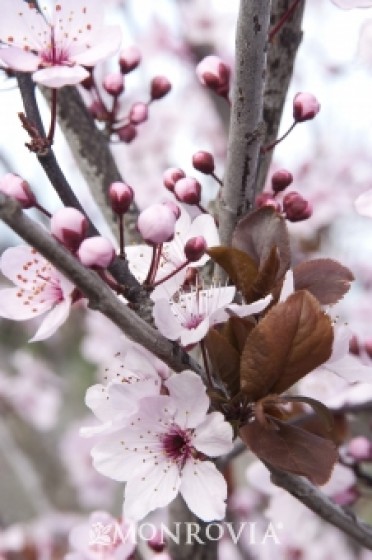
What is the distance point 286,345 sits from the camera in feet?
2.26

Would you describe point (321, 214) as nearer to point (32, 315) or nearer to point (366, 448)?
point (366, 448)

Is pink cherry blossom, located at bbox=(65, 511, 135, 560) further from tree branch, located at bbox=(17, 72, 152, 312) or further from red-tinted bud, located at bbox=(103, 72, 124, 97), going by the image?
red-tinted bud, located at bbox=(103, 72, 124, 97)

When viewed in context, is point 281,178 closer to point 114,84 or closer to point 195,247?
point 195,247

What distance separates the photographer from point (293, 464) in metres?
0.70

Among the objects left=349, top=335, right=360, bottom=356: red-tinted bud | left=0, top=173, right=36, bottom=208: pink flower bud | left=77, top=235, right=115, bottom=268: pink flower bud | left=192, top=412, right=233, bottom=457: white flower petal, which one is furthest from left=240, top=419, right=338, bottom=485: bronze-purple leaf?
left=349, top=335, right=360, bottom=356: red-tinted bud

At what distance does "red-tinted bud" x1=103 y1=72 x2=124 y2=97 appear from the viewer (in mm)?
1012

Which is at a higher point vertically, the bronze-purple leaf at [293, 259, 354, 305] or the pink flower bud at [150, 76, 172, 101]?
the pink flower bud at [150, 76, 172, 101]

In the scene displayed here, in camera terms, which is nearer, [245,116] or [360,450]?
[245,116]

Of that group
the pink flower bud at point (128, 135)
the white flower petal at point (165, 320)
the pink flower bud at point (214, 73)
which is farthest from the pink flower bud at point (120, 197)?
the pink flower bud at point (128, 135)

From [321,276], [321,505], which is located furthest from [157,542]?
[321,276]

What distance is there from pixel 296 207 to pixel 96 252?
0.31 meters

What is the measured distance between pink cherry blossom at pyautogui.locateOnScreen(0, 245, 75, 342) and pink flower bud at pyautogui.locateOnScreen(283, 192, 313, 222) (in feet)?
0.96

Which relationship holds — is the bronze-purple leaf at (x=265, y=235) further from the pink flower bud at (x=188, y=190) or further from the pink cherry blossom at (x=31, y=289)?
the pink cherry blossom at (x=31, y=289)

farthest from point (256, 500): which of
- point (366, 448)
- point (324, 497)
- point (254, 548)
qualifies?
point (324, 497)
